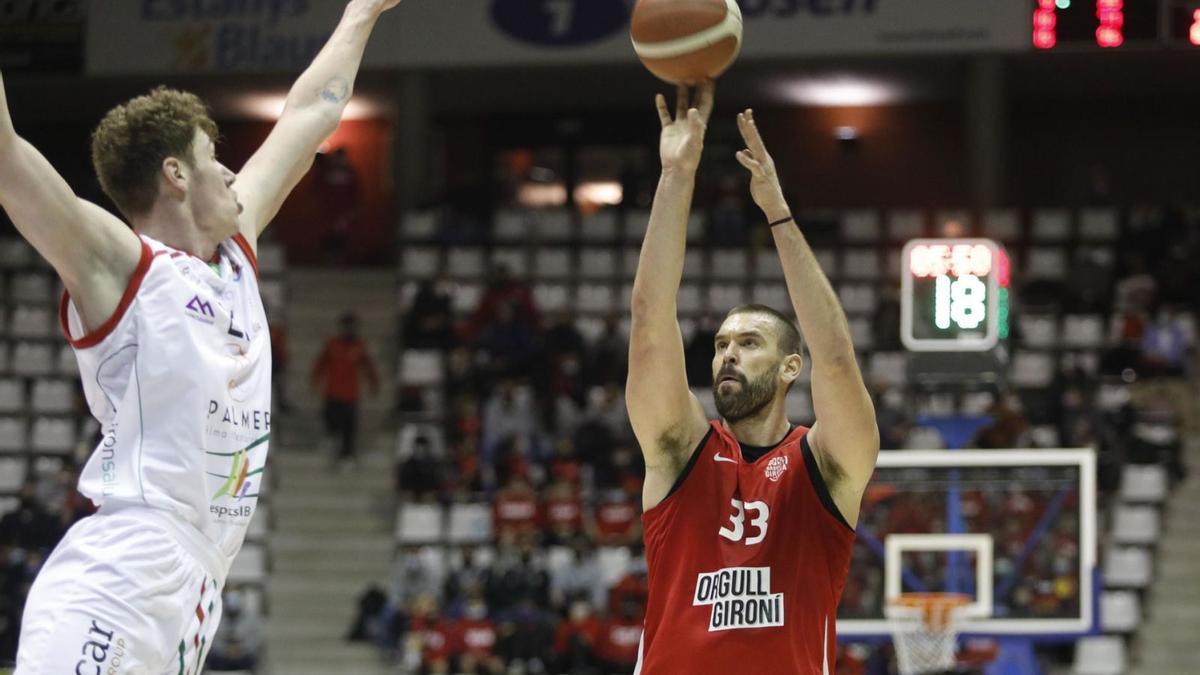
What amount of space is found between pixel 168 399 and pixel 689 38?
186cm

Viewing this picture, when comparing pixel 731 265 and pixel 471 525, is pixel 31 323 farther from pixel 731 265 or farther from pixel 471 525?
pixel 731 265

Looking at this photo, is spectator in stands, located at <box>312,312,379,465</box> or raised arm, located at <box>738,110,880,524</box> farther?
spectator in stands, located at <box>312,312,379,465</box>

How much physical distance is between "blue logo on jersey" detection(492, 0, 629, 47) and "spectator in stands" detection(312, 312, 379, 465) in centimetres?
448

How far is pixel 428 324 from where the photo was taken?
64.5 feet

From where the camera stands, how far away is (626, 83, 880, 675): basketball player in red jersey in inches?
176

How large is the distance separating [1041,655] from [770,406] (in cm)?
1141

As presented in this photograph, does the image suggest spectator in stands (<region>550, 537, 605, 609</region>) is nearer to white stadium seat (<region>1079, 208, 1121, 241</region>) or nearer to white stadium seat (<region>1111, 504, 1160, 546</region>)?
white stadium seat (<region>1111, 504, 1160, 546</region>)

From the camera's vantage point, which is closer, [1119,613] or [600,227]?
[1119,613]

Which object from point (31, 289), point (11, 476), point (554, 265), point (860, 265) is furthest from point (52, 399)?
point (860, 265)

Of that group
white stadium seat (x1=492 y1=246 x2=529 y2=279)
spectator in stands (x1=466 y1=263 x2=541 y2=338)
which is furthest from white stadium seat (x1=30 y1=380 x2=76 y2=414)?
white stadium seat (x1=492 y1=246 x2=529 y2=279)

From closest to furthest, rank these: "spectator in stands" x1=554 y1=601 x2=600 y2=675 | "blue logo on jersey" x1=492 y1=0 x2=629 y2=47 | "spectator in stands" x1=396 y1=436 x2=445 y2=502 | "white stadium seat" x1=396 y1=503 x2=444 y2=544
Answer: "spectator in stands" x1=554 y1=601 x2=600 y2=675 → "white stadium seat" x1=396 y1=503 x2=444 y2=544 → "spectator in stands" x1=396 y1=436 x2=445 y2=502 → "blue logo on jersey" x1=492 y1=0 x2=629 y2=47

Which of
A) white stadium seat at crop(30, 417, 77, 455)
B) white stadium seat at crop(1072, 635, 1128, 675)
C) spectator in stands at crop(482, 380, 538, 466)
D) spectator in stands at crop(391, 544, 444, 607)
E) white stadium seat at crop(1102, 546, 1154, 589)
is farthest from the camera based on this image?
white stadium seat at crop(30, 417, 77, 455)

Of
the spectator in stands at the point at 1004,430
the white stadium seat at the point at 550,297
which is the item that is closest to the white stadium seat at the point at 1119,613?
the spectator in stands at the point at 1004,430

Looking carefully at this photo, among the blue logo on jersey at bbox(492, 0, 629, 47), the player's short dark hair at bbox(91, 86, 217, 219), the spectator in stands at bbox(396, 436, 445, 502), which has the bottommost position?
the spectator in stands at bbox(396, 436, 445, 502)
